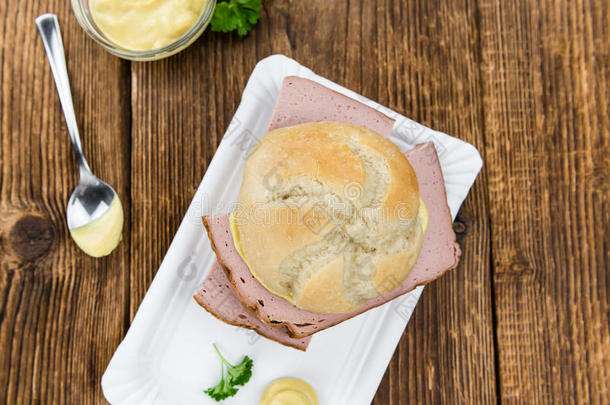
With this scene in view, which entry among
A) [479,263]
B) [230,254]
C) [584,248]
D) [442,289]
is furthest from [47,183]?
[584,248]

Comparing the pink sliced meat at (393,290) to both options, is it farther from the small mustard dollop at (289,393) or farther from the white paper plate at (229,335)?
the small mustard dollop at (289,393)

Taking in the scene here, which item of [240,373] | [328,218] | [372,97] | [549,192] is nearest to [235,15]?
[372,97]

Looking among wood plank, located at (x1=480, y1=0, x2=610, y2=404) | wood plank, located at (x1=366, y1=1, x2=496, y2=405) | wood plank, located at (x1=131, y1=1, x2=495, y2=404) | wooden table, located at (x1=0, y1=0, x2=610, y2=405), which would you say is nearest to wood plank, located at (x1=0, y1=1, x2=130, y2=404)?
wooden table, located at (x1=0, y1=0, x2=610, y2=405)

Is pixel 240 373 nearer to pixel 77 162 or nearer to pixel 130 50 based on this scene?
pixel 77 162

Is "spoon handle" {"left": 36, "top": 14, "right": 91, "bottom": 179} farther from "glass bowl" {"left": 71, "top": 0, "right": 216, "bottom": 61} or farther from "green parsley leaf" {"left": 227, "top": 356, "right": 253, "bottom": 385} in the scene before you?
"green parsley leaf" {"left": 227, "top": 356, "right": 253, "bottom": 385}

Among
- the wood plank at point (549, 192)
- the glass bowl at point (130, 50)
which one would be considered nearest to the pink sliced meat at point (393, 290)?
the wood plank at point (549, 192)

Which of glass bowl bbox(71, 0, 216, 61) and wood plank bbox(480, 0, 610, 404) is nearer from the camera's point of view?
glass bowl bbox(71, 0, 216, 61)

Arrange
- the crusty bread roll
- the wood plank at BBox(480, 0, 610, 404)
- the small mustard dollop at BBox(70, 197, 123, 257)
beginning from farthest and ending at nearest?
the wood plank at BBox(480, 0, 610, 404) → the small mustard dollop at BBox(70, 197, 123, 257) → the crusty bread roll
